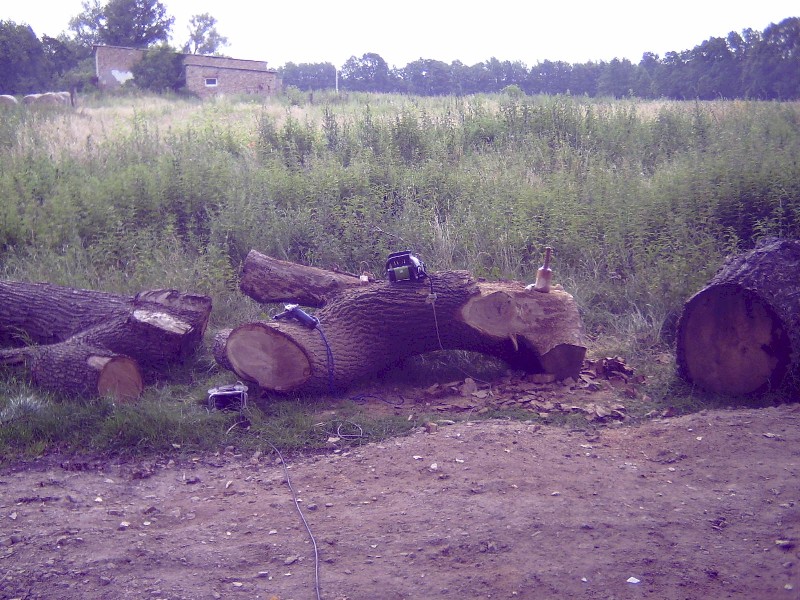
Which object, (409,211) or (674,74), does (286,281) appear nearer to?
(409,211)

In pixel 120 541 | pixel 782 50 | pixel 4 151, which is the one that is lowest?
pixel 120 541

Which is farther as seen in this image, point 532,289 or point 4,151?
→ point 4,151

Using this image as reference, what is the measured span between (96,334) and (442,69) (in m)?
24.6

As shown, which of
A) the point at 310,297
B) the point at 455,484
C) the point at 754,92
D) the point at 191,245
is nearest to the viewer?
the point at 455,484

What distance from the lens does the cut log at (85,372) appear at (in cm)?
559

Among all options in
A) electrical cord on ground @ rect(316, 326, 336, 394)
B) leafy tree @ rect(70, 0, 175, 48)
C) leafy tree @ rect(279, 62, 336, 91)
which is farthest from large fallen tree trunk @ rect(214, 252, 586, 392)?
leafy tree @ rect(70, 0, 175, 48)

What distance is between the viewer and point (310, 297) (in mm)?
6461

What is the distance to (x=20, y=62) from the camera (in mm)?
31031

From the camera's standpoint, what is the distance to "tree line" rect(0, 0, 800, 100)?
464 inches

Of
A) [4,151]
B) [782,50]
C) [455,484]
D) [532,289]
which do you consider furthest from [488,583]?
[4,151]

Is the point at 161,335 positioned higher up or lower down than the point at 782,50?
lower down

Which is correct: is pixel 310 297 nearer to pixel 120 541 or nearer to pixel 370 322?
pixel 370 322

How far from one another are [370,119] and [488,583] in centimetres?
1110

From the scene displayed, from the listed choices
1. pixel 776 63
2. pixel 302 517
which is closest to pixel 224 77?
pixel 776 63
